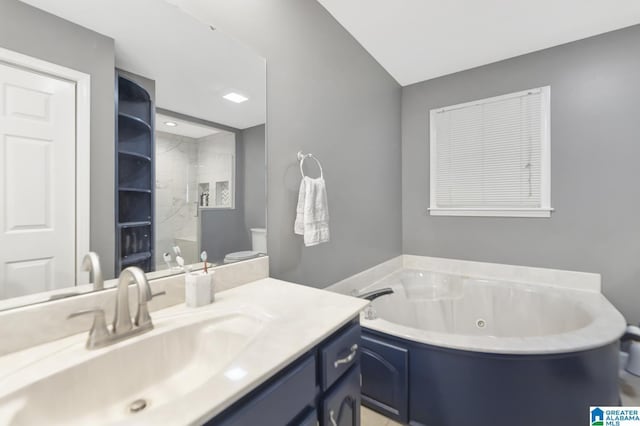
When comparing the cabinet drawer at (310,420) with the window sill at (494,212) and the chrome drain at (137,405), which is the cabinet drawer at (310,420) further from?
the window sill at (494,212)

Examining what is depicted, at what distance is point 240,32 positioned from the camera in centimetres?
131

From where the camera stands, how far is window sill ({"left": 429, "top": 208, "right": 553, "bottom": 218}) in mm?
2344

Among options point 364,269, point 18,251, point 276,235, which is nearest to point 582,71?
point 364,269

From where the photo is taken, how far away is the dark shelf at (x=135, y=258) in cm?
96

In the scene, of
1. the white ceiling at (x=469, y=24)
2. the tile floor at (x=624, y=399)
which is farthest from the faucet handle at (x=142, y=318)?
the white ceiling at (x=469, y=24)

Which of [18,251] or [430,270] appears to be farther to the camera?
[430,270]

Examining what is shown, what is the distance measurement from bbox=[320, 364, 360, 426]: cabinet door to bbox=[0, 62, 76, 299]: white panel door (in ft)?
2.79

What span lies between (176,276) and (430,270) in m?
2.44

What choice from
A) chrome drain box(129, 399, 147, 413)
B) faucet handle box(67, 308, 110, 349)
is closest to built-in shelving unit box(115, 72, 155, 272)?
faucet handle box(67, 308, 110, 349)

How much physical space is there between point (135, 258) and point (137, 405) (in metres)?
0.47

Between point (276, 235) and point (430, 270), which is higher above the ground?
point (276, 235)

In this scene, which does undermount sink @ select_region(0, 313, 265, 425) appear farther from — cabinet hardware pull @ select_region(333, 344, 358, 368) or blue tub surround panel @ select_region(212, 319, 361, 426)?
cabinet hardware pull @ select_region(333, 344, 358, 368)

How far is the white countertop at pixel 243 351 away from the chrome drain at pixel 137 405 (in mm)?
69

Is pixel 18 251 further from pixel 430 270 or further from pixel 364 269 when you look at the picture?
pixel 430 270
